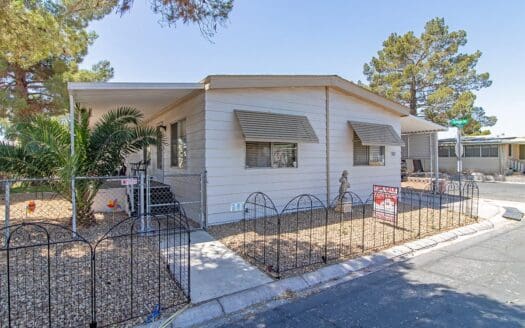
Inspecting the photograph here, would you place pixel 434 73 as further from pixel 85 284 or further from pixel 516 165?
pixel 85 284

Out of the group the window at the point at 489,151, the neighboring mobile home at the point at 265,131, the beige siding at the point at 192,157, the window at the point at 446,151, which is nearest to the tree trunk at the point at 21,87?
the neighboring mobile home at the point at 265,131

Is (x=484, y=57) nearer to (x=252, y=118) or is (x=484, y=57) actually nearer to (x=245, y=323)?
(x=252, y=118)

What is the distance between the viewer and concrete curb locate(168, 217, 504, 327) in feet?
10.6

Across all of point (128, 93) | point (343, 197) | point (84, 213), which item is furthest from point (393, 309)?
point (84, 213)

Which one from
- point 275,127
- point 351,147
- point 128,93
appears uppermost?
point 128,93

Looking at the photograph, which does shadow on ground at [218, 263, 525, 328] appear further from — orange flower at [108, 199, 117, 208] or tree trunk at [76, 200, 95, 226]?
orange flower at [108, 199, 117, 208]

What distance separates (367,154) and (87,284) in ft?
28.3

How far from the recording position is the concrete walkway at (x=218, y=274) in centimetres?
369

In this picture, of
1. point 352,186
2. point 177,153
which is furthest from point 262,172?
point 352,186

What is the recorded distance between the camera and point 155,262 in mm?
4570

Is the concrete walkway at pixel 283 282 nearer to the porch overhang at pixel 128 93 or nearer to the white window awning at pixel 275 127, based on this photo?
the white window awning at pixel 275 127

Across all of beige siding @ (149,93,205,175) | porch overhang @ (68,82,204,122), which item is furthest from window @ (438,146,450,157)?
porch overhang @ (68,82,204,122)

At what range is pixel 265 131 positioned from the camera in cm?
705

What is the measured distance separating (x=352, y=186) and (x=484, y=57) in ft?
70.3
